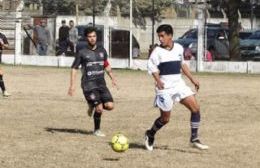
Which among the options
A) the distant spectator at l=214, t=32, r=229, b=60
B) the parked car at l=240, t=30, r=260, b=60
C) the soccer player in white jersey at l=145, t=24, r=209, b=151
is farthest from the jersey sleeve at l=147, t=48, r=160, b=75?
the parked car at l=240, t=30, r=260, b=60

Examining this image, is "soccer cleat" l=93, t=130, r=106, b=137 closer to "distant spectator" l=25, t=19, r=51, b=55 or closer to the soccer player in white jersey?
the soccer player in white jersey

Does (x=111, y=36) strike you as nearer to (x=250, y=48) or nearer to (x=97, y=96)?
(x=250, y=48)

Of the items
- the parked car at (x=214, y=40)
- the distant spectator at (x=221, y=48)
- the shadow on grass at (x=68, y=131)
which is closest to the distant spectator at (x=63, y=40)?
the parked car at (x=214, y=40)

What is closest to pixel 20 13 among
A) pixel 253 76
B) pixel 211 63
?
pixel 211 63

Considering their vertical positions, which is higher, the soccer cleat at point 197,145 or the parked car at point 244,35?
the parked car at point 244,35

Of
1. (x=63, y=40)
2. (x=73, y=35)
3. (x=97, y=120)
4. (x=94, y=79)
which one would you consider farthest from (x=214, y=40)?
(x=97, y=120)

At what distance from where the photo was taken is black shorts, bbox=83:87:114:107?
13750mm

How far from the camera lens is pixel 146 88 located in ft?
80.9

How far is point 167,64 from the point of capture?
1181 cm

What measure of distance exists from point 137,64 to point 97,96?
21.5m

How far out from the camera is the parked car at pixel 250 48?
124 feet

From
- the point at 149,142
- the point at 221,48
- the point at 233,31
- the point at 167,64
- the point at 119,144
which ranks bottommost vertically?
the point at 149,142

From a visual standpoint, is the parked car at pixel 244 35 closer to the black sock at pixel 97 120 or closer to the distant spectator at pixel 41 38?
the distant spectator at pixel 41 38

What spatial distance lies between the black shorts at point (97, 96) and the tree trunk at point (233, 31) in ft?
75.0
